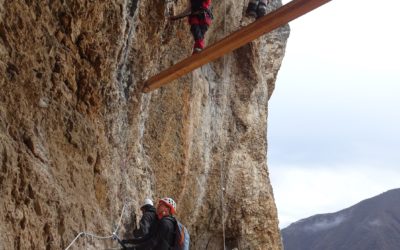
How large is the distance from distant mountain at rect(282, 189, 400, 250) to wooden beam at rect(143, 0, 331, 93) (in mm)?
59169

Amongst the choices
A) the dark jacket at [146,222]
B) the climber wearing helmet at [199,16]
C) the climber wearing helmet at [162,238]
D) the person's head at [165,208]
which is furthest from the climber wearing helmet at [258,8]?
the climber wearing helmet at [162,238]

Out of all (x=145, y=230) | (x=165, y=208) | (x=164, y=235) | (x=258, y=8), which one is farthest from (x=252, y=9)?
(x=164, y=235)

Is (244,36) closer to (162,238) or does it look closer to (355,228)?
(162,238)

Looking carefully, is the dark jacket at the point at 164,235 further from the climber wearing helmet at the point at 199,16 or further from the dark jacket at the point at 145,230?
the climber wearing helmet at the point at 199,16

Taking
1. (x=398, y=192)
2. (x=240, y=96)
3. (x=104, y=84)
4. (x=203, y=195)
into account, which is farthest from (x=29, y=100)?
(x=398, y=192)

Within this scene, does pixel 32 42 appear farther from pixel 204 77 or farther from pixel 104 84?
pixel 204 77

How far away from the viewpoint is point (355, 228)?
65562mm

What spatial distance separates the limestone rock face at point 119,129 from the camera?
4.79 m

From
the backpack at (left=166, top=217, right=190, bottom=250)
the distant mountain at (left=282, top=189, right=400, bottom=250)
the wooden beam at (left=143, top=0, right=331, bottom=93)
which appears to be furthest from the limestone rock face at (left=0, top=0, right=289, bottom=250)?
the distant mountain at (left=282, top=189, right=400, bottom=250)

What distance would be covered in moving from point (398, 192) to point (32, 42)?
231 feet

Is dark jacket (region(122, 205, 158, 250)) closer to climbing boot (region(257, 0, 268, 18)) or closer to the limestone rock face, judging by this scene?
the limestone rock face

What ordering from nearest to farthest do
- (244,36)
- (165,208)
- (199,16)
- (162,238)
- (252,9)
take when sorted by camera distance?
1. (162,238)
2. (244,36)
3. (165,208)
4. (252,9)
5. (199,16)

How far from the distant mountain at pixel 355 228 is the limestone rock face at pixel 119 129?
176 feet

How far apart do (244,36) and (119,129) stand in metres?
2.20
